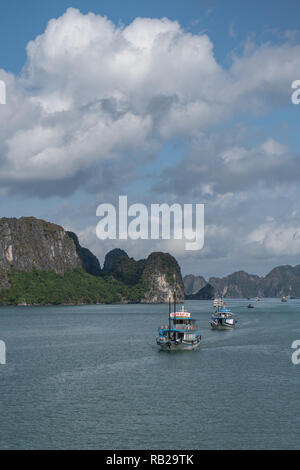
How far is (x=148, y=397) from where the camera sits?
6519 cm

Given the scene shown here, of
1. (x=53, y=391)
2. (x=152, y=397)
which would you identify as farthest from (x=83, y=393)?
(x=152, y=397)

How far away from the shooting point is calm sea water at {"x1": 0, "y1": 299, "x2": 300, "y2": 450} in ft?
161

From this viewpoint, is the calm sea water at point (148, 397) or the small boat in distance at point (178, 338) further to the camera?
the small boat in distance at point (178, 338)

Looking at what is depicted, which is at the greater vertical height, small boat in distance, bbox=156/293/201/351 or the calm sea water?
small boat in distance, bbox=156/293/201/351

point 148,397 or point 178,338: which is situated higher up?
point 178,338

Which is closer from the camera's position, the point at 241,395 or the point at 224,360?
the point at 241,395

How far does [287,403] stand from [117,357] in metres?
43.3

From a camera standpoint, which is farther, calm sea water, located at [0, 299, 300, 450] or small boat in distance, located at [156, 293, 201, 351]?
small boat in distance, located at [156, 293, 201, 351]

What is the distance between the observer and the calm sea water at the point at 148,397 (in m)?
49.2

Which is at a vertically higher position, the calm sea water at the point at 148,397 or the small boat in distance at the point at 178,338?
the small boat in distance at the point at 178,338

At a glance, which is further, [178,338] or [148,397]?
[178,338]

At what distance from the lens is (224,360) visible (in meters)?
95.4
